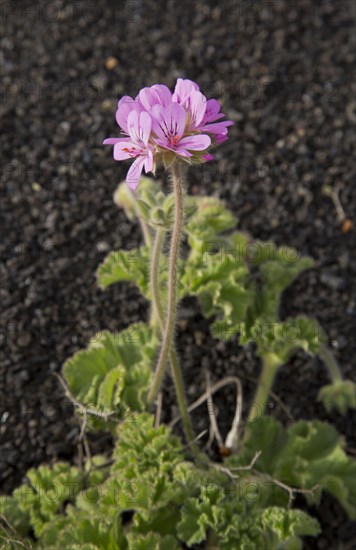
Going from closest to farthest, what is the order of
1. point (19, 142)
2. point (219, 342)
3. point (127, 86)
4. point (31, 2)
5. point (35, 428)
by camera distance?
point (35, 428) → point (219, 342) → point (19, 142) → point (127, 86) → point (31, 2)

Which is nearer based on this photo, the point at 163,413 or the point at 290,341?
the point at 290,341

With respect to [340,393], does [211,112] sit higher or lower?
higher

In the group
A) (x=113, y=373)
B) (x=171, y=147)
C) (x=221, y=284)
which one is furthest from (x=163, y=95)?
(x=113, y=373)

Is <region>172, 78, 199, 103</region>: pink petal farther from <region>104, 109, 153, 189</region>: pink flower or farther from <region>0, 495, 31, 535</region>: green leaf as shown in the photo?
<region>0, 495, 31, 535</region>: green leaf

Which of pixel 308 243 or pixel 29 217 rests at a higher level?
pixel 29 217

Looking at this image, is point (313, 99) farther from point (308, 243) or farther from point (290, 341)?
point (290, 341)

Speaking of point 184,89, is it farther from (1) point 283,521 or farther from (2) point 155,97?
(1) point 283,521

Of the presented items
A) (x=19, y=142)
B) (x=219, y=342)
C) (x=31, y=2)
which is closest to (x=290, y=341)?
(x=219, y=342)

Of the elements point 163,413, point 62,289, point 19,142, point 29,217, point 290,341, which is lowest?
point 163,413
